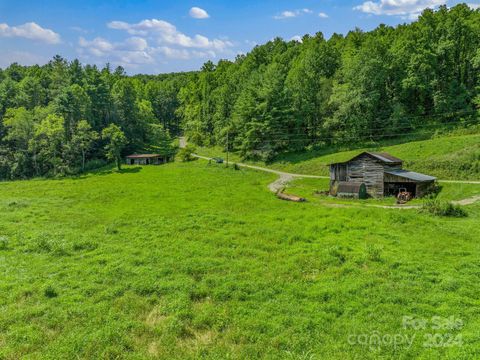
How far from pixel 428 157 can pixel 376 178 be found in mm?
11665

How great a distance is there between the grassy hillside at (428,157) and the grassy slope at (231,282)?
14180 mm

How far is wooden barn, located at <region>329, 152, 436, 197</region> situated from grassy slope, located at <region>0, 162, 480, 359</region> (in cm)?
948

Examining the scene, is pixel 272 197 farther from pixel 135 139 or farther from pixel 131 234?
pixel 135 139

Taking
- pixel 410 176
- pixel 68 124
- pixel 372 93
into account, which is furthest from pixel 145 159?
pixel 410 176

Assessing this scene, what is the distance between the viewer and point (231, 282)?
1480cm

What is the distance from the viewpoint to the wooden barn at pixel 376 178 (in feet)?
120

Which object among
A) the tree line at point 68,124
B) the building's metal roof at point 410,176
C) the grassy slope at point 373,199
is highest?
the tree line at point 68,124

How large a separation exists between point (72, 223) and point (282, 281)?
19076 millimetres

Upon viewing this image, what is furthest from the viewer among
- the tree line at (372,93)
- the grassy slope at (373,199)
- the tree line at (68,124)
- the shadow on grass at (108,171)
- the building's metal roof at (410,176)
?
the tree line at (68,124)

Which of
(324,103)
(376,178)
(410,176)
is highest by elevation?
(324,103)

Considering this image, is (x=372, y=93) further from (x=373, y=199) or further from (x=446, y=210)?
(x=446, y=210)

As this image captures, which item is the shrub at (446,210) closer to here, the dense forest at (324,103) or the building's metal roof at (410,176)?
the building's metal roof at (410,176)

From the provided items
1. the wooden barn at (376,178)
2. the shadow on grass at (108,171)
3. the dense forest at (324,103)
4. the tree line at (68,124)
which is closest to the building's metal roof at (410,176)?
the wooden barn at (376,178)

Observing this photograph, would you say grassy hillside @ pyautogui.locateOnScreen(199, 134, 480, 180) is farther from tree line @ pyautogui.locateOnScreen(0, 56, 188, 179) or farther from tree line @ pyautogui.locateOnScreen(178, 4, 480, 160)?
tree line @ pyautogui.locateOnScreen(0, 56, 188, 179)
